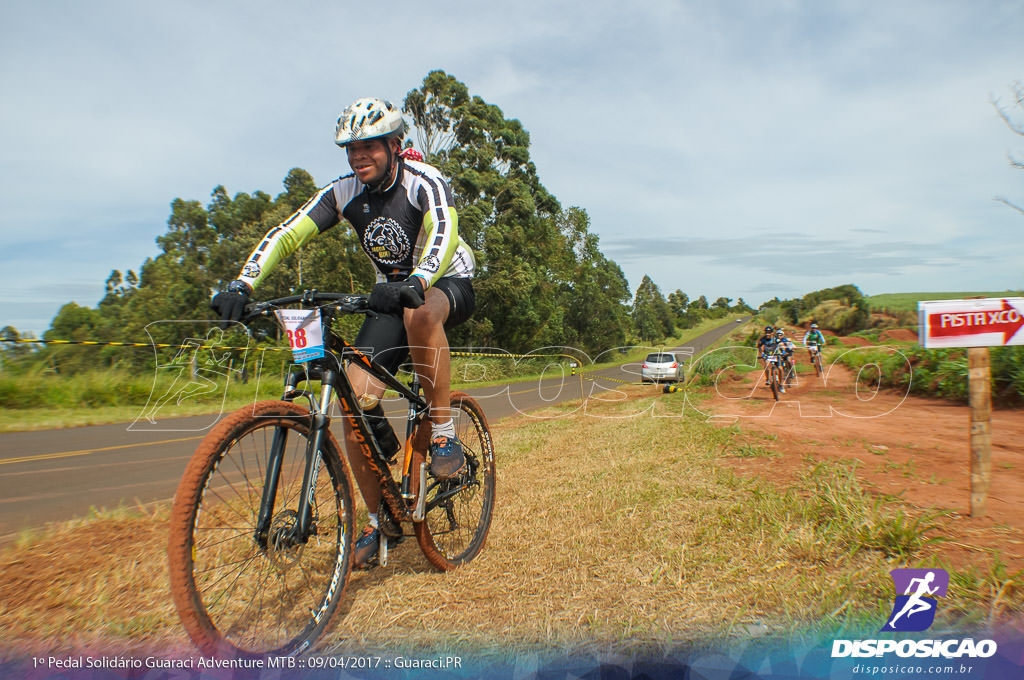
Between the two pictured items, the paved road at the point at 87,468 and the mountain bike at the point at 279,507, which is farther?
the paved road at the point at 87,468

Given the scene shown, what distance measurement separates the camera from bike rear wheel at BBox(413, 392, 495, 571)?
121 inches

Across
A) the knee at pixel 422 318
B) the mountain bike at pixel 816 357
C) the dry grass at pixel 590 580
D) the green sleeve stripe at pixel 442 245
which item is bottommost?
the dry grass at pixel 590 580

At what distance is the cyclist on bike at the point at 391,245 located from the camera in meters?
2.69

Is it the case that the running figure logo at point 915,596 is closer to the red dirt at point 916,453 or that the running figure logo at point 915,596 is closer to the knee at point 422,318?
the red dirt at point 916,453

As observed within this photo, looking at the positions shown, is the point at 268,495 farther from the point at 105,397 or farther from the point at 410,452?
the point at 105,397

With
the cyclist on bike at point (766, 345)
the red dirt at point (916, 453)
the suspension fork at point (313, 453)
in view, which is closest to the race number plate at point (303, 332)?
the suspension fork at point (313, 453)

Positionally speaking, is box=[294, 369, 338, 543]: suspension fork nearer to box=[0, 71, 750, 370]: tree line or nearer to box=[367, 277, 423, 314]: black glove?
box=[367, 277, 423, 314]: black glove

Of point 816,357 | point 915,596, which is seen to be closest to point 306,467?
point 915,596

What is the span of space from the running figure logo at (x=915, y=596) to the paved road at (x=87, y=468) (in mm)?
2442

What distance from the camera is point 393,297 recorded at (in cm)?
224

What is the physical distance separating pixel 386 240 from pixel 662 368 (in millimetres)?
22729

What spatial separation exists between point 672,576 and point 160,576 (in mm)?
2606

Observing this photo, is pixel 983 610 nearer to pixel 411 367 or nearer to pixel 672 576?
pixel 672 576

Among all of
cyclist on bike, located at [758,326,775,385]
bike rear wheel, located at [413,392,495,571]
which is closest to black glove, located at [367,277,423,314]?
bike rear wheel, located at [413,392,495,571]
